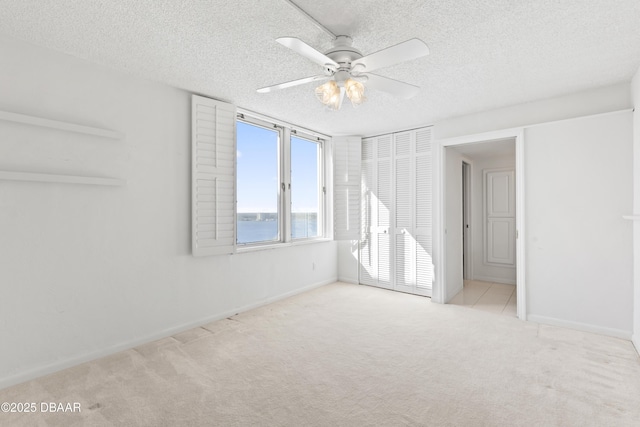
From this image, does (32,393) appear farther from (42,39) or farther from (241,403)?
(42,39)

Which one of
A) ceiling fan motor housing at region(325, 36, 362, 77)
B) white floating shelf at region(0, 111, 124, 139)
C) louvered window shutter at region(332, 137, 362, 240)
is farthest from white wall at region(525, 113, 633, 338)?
white floating shelf at region(0, 111, 124, 139)

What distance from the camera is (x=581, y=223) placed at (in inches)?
120

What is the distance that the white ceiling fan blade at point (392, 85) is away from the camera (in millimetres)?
2004

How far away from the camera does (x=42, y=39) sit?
7.08 feet

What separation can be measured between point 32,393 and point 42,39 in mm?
2451

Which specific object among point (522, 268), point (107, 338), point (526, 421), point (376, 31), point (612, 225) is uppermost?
point (376, 31)

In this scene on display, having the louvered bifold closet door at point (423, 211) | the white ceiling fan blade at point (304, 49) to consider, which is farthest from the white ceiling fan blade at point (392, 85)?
the louvered bifold closet door at point (423, 211)

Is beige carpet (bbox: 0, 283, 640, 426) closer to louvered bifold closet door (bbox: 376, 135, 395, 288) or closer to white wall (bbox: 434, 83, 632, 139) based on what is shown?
louvered bifold closet door (bbox: 376, 135, 395, 288)

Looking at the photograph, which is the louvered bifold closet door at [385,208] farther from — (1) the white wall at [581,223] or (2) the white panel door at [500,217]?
(2) the white panel door at [500,217]

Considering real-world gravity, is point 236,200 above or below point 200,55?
below

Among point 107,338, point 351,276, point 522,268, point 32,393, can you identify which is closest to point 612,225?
point 522,268

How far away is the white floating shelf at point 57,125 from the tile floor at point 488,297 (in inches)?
167

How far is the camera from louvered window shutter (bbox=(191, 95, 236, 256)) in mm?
3115

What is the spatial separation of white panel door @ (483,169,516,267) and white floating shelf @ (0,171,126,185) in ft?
17.4
